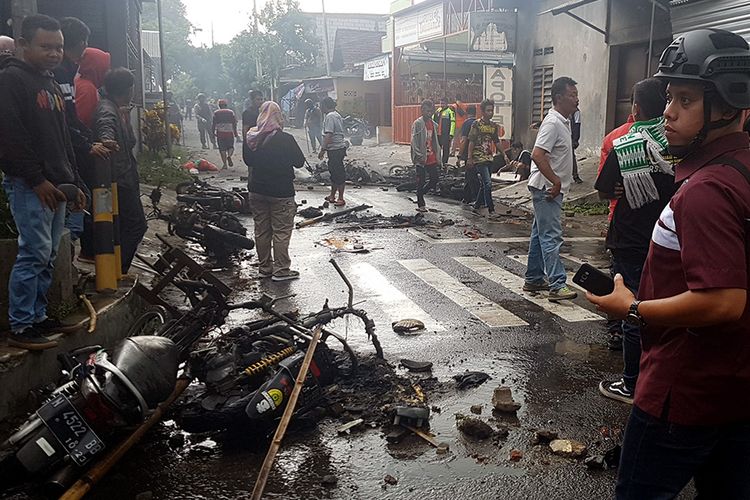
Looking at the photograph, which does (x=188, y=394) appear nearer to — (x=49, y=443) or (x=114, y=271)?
(x=49, y=443)

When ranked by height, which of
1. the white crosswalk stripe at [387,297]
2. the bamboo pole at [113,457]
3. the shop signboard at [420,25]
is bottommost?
the white crosswalk stripe at [387,297]

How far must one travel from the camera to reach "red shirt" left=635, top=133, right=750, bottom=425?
1861mm

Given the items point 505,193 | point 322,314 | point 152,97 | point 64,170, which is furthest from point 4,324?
point 152,97

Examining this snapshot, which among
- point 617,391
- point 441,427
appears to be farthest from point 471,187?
point 441,427

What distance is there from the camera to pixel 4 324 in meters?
4.46

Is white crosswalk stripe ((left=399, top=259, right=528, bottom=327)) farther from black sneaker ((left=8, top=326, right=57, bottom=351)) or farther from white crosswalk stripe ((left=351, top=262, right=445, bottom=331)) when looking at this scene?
black sneaker ((left=8, top=326, right=57, bottom=351))

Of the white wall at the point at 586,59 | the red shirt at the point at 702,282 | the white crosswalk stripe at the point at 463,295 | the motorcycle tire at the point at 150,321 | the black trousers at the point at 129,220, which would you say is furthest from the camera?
the white wall at the point at 586,59

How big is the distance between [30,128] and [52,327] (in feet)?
4.46

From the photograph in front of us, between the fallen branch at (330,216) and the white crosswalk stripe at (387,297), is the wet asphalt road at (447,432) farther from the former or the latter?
the fallen branch at (330,216)

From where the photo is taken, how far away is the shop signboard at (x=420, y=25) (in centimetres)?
2886

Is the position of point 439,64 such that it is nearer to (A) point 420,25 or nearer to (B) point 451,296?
(A) point 420,25

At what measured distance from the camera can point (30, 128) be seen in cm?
441

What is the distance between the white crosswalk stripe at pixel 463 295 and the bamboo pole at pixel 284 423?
8.28ft

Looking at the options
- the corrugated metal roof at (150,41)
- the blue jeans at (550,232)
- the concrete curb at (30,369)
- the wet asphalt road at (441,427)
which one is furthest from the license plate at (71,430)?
the corrugated metal roof at (150,41)
